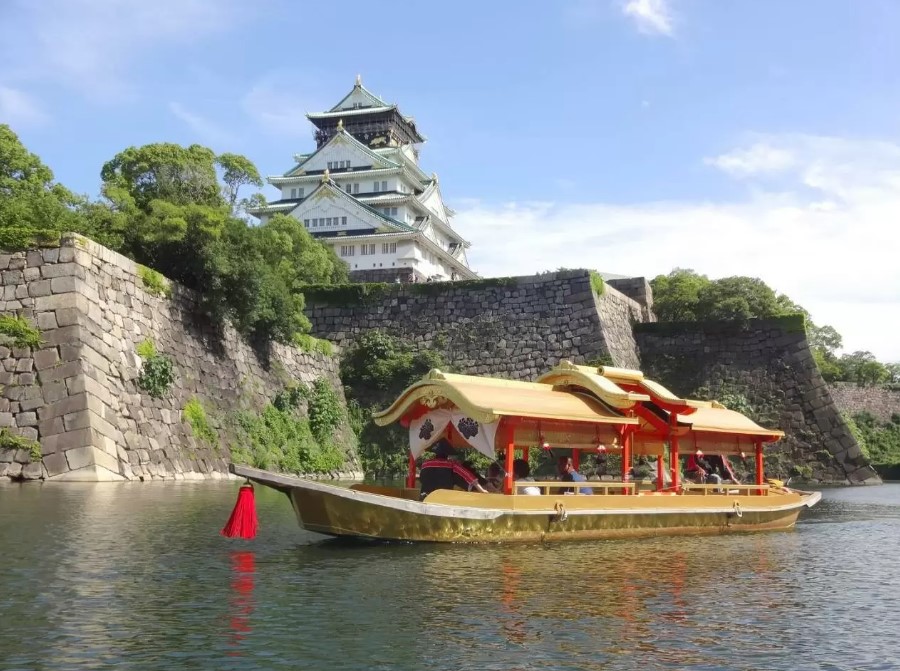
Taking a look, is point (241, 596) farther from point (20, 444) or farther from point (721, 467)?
point (20, 444)

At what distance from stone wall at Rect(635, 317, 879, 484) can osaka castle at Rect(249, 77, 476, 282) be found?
72.9ft

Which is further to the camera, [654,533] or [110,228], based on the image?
[110,228]

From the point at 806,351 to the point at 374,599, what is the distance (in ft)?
89.5

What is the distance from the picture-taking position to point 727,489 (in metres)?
15.9

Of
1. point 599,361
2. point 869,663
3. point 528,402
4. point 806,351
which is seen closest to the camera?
point 869,663

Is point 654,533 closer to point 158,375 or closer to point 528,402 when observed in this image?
point 528,402

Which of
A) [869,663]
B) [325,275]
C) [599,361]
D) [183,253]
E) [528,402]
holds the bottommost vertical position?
[869,663]

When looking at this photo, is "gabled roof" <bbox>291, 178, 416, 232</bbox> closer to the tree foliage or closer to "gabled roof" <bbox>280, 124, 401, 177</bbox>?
"gabled roof" <bbox>280, 124, 401, 177</bbox>

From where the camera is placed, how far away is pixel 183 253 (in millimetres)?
24625

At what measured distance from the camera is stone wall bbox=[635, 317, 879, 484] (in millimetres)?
30297

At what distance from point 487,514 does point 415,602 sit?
3722mm

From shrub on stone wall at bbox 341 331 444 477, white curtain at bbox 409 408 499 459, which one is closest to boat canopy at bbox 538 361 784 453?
white curtain at bbox 409 408 499 459

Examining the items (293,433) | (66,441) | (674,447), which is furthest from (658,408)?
(293,433)

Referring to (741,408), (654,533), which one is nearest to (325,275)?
(741,408)
